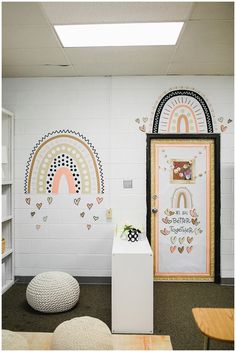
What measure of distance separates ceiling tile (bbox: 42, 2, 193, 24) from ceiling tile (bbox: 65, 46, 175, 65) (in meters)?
0.70

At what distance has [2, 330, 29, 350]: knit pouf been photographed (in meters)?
2.30

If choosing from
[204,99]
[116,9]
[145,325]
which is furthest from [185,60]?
[145,325]

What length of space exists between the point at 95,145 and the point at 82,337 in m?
2.72

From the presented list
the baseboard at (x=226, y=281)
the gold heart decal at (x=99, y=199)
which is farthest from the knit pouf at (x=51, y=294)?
the baseboard at (x=226, y=281)

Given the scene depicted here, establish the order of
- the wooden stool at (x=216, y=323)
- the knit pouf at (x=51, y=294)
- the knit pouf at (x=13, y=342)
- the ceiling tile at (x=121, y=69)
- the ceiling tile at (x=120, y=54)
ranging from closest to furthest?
1. the wooden stool at (x=216, y=323)
2. the knit pouf at (x=13, y=342)
3. the knit pouf at (x=51, y=294)
4. the ceiling tile at (x=120, y=54)
5. the ceiling tile at (x=121, y=69)

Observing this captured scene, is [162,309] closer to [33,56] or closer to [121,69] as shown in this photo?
[121,69]

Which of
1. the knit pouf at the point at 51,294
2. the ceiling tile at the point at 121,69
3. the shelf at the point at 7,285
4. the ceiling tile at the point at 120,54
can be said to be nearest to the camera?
the knit pouf at the point at 51,294

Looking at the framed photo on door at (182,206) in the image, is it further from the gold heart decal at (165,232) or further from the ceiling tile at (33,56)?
the ceiling tile at (33,56)

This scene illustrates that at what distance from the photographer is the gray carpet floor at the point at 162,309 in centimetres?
312

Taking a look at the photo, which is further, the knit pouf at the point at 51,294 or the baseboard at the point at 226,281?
the baseboard at the point at 226,281

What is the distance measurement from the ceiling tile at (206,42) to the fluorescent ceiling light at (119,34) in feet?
0.45

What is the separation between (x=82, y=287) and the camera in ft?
14.6

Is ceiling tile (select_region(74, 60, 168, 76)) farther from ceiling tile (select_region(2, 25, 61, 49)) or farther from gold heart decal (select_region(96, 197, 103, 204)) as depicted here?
gold heart decal (select_region(96, 197, 103, 204))

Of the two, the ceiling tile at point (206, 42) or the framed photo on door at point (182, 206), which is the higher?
the ceiling tile at point (206, 42)
